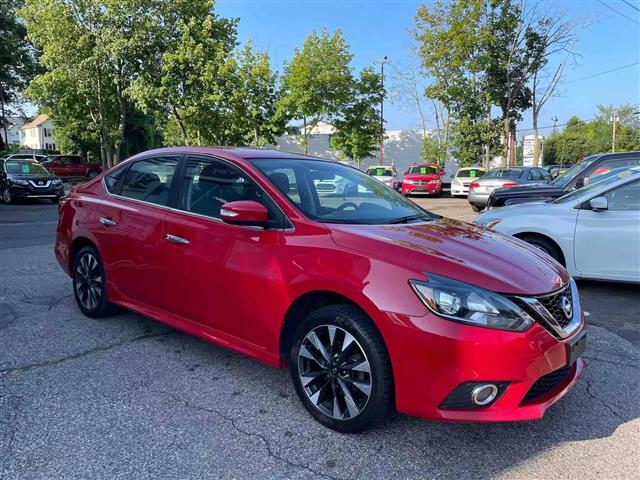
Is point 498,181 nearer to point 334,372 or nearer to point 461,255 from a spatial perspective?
point 461,255

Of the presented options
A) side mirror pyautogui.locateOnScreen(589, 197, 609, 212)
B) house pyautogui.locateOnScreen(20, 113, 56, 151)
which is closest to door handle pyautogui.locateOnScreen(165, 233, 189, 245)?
side mirror pyautogui.locateOnScreen(589, 197, 609, 212)

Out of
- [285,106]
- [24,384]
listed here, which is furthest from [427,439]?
[285,106]

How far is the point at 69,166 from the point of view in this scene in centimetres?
3603

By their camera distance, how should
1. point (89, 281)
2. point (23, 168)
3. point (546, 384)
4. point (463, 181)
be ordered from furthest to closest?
→ point (463, 181) → point (23, 168) → point (89, 281) → point (546, 384)

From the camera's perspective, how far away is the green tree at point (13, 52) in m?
26.2

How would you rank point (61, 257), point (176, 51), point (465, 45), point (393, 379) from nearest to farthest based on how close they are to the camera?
point (393, 379)
point (61, 257)
point (176, 51)
point (465, 45)

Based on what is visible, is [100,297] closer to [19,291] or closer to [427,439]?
[19,291]

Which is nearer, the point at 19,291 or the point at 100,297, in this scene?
the point at 100,297

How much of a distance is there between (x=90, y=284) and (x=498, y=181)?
1383 cm

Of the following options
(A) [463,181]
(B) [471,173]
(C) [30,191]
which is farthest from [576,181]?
(C) [30,191]

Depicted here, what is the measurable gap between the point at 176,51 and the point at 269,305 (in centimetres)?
2423

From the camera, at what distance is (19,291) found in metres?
5.71

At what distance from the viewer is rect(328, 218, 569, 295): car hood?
2.56m

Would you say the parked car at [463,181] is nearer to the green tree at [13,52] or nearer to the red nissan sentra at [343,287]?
the red nissan sentra at [343,287]
